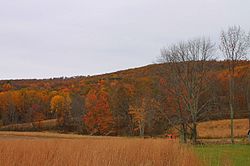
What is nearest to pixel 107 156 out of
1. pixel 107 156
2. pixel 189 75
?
pixel 107 156

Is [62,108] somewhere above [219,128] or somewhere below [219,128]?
above

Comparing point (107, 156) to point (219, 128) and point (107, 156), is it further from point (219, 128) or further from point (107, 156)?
point (219, 128)

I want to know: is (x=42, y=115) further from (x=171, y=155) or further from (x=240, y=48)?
(x=171, y=155)

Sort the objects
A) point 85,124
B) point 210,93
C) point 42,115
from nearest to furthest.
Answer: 1. point 210,93
2. point 85,124
3. point 42,115

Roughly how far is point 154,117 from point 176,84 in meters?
14.5

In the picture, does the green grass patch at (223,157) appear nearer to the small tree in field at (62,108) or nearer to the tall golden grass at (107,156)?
the tall golden grass at (107,156)

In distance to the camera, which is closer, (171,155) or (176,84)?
(171,155)

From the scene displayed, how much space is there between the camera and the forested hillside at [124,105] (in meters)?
35.4

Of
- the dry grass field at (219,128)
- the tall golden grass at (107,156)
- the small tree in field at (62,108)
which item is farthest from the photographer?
the small tree in field at (62,108)

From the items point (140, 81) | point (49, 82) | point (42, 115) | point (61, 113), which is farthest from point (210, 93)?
point (49, 82)

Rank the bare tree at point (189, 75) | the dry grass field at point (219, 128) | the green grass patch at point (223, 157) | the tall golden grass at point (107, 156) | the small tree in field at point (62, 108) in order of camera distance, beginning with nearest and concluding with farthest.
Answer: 1. the tall golden grass at point (107, 156)
2. the green grass patch at point (223, 157)
3. the bare tree at point (189, 75)
4. the dry grass field at point (219, 128)
5. the small tree in field at point (62, 108)

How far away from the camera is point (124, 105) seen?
205ft

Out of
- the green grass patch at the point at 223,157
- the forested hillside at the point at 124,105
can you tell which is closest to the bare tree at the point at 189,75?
the forested hillside at the point at 124,105

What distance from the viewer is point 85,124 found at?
65438mm
